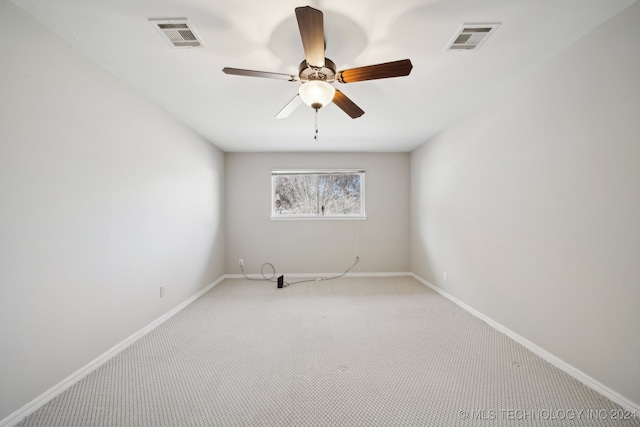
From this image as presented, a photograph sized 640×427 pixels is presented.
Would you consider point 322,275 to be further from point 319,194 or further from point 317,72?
point 317,72

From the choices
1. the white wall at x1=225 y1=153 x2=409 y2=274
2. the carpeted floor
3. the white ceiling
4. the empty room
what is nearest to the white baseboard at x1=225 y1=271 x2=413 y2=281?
the white wall at x1=225 y1=153 x2=409 y2=274

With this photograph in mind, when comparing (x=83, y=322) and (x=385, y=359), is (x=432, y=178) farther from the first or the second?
(x=83, y=322)

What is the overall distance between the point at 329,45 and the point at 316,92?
1.13 feet

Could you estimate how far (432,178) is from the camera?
11.6ft

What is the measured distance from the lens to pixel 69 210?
1.57m

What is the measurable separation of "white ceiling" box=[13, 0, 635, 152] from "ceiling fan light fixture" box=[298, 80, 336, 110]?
291mm

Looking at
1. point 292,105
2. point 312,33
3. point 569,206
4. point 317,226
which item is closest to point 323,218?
point 317,226

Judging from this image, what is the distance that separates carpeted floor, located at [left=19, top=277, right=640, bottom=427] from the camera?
1.31 meters

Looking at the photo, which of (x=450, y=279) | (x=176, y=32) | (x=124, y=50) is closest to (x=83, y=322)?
(x=124, y=50)

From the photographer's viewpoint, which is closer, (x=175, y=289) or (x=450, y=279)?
(x=175, y=289)

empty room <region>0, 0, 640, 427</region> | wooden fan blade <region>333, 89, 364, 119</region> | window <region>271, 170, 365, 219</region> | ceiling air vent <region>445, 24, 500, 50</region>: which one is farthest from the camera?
window <region>271, 170, 365, 219</region>

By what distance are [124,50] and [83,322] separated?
1903 millimetres

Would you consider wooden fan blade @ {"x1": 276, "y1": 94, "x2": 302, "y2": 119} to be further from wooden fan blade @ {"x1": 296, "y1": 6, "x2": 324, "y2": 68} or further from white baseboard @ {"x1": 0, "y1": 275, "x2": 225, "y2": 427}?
white baseboard @ {"x1": 0, "y1": 275, "x2": 225, "y2": 427}

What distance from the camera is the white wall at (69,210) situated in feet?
4.23
